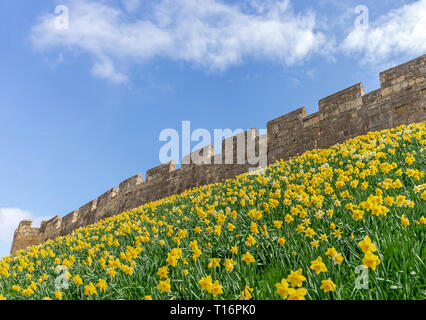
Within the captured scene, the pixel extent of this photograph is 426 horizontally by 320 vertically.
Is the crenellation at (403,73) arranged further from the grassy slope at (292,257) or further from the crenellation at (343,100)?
the grassy slope at (292,257)

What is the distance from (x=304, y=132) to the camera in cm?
1167

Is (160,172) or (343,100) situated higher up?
(343,100)

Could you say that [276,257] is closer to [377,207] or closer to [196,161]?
[377,207]

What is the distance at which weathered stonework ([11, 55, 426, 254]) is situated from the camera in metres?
9.75

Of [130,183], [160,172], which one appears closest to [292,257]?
[160,172]

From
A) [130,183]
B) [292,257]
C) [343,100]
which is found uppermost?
[343,100]

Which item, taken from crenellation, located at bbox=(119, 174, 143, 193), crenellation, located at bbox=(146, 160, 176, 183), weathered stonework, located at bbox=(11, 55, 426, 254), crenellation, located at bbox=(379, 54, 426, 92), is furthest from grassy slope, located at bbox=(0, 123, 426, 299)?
crenellation, located at bbox=(119, 174, 143, 193)

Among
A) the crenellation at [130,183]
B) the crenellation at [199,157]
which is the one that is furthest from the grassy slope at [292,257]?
the crenellation at [130,183]

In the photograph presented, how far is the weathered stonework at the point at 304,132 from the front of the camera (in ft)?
32.0

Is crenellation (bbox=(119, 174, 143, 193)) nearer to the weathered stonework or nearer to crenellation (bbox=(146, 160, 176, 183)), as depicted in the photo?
the weathered stonework

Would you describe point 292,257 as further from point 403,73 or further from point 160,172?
point 160,172

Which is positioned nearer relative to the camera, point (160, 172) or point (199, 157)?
point (199, 157)
